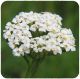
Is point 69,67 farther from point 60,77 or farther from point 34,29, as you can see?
point 34,29

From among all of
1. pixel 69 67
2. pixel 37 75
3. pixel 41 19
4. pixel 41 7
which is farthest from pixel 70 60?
pixel 41 19

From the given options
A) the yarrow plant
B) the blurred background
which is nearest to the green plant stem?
the yarrow plant

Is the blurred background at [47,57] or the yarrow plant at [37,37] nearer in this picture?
the yarrow plant at [37,37]

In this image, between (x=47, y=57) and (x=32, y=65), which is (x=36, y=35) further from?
(x=47, y=57)

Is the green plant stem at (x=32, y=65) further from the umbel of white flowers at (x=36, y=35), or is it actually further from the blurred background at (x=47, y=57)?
the blurred background at (x=47, y=57)

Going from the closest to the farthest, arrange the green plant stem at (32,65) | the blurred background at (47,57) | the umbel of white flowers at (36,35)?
1. the umbel of white flowers at (36,35)
2. the green plant stem at (32,65)
3. the blurred background at (47,57)

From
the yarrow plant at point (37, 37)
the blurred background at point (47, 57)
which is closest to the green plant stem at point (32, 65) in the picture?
the yarrow plant at point (37, 37)

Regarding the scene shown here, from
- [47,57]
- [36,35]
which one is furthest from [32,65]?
[47,57]
